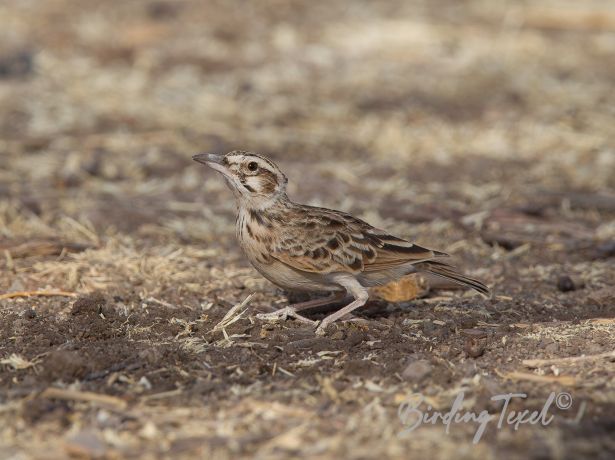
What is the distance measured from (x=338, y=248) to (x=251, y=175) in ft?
3.16

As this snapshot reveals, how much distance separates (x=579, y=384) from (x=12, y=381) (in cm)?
362

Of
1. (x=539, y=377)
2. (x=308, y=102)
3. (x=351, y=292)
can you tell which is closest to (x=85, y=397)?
(x=351, y=292)

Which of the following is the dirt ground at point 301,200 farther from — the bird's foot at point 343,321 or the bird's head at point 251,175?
the bird's head at point 251,175

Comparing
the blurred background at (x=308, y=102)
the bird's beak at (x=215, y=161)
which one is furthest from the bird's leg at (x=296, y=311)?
the blurred background at (x=308, y=102)

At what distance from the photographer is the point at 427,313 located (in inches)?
309

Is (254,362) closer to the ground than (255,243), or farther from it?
closer to the ground

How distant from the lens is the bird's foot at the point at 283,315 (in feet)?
24.9

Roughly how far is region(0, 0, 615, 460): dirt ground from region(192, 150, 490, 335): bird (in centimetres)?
36

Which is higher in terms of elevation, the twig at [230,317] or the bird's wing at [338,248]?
the bird's wing at [338,248]

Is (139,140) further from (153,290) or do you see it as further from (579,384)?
(579,384)

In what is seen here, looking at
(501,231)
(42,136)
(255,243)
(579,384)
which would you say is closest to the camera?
(579,384)

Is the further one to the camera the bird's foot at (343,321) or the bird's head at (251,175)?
the bird's head at (251,175)

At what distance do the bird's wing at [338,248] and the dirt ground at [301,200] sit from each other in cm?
50

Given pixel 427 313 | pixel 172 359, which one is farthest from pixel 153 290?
pixel 427 313
